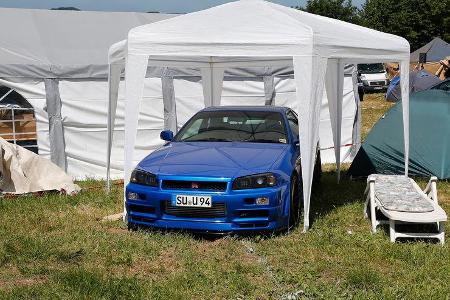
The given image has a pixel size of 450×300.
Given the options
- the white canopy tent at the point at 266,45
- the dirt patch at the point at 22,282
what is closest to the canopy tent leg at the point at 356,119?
the white canopy tent at the point at 266,45

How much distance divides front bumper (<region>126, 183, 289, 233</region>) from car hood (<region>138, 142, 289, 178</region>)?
0.81 ft

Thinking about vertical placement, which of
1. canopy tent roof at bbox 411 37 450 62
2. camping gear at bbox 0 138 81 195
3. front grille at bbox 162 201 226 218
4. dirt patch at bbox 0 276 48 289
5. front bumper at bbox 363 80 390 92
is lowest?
front bumper at bbox 363 80 390 92

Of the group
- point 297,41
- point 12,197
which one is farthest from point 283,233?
point 12,197

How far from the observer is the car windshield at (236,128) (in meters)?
7.80

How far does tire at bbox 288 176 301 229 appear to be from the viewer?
6.98 metres

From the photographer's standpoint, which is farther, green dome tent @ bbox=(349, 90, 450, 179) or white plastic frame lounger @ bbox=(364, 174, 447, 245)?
green dome tent @ bbox=(349, 90, 450, 179)

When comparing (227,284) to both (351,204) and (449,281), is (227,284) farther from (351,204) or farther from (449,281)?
(351,204)

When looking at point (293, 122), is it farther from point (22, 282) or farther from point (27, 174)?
point (22, 282)

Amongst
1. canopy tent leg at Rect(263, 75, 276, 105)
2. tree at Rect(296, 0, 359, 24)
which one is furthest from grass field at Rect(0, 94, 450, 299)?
tree at Rect(296, 0, 359, 24)

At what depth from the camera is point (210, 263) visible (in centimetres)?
578

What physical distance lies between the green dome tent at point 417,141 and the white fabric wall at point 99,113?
3.00 metres

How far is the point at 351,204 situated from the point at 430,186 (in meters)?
1.32

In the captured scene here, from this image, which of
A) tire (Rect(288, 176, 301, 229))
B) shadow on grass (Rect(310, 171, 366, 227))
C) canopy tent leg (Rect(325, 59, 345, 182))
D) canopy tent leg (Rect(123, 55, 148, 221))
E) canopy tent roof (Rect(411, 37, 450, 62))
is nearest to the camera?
tire (Rect(288, 176, 301, 229))

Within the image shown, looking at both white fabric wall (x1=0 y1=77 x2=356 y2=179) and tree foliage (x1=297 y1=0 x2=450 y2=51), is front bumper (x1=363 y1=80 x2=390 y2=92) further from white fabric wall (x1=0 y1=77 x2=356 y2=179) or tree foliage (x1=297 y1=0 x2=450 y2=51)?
tree foliage (x1=297 y1=0 x2=450 y2=51)
